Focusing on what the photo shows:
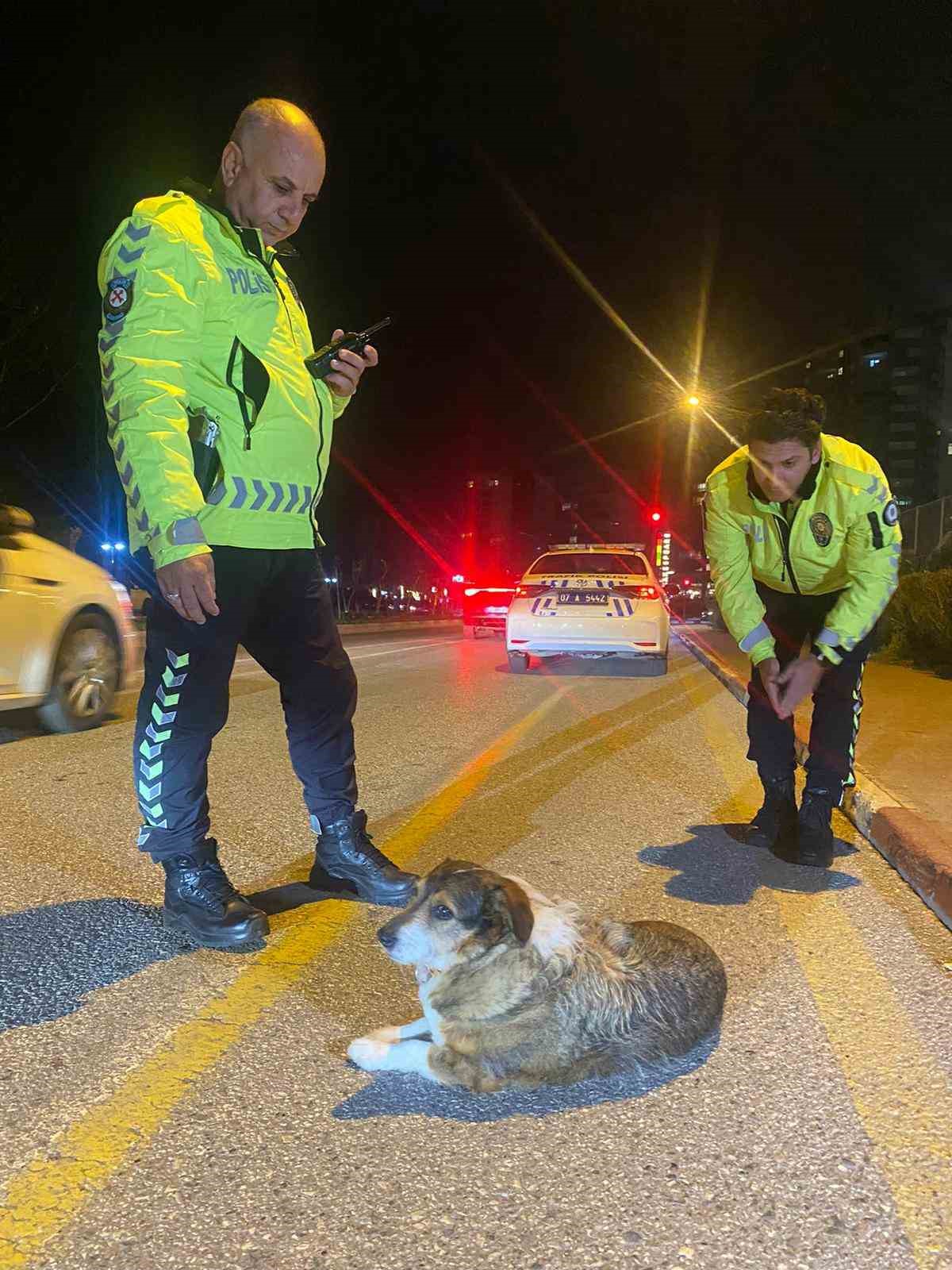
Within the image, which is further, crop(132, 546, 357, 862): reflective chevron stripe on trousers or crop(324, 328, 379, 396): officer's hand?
crop(324, 328, 379, 396): officer's hand

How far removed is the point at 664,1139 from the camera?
6.75 feet

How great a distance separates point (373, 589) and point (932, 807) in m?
52.3

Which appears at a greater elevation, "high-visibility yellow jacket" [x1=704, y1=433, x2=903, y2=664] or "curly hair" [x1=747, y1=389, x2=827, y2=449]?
"curly hair" [x1=747, y1=389, x2=827, y2=449]

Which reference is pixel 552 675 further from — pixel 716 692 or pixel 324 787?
pixel 324 787

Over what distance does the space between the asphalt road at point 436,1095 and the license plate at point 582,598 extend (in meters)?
7.68

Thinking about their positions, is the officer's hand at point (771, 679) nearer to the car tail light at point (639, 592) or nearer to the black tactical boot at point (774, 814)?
the black tactical boot at point (774, 814)

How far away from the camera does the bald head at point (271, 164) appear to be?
9.99 feet

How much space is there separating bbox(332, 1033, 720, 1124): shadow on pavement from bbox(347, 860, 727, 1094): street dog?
0.09 ft

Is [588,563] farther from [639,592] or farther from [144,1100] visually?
[144,1100]

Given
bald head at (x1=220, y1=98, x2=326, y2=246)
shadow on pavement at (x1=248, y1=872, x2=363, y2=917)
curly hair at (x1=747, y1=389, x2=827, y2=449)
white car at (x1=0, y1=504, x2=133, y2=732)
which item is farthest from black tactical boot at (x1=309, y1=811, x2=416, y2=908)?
white car at (x1=0, y1=504, x2=133, y2=732)

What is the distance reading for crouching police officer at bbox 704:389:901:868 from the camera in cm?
402

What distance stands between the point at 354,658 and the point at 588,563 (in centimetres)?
401

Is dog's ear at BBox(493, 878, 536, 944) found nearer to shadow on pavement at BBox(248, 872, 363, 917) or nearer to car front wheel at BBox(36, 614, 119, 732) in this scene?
shadow on pavement at BBox(248, 872, 363, 917)

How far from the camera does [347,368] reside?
328 cm
